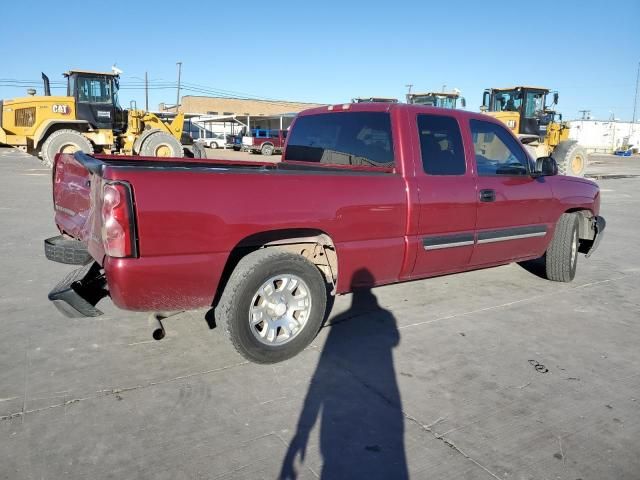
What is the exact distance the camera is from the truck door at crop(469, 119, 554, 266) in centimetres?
465

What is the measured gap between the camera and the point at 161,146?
1706cm

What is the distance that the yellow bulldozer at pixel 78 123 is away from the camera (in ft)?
53.5

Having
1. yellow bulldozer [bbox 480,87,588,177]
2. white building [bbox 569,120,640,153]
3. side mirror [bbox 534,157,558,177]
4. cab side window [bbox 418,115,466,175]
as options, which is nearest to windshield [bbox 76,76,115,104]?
yellow bulldozer [bbox 480,87,588,177]

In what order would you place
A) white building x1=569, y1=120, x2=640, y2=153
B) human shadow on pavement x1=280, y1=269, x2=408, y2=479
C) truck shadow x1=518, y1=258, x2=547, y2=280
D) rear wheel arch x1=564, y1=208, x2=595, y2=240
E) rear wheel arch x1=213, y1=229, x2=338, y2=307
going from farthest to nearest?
white building x1=569, y1=120, x2=640, y2=153
truck shadow x1=518, y1=258, x2=547, y2=280
rear wheel arch x1=564, y1=208, x2=595, y2=240
rear wheel arch x1=213, y1=229, x2=338, y2=307
human shadow on pavement x1=280, y1=269, x2=408, y2=479

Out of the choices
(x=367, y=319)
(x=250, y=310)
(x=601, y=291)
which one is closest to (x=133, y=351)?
(x=250, y=310)

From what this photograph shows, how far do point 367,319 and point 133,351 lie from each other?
199cm

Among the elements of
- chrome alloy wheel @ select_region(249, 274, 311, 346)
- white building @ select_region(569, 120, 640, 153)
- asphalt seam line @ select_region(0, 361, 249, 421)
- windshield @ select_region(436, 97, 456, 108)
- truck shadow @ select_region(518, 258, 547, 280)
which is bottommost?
asphalt seam line @ select_region(0, 361, 249, 421)

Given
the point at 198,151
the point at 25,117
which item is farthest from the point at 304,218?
the point at 25,117

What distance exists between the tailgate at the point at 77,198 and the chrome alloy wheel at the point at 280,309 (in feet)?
3.71

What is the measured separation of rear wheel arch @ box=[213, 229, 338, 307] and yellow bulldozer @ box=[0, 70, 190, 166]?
14.1m

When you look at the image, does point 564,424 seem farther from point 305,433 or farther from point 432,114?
point 432,114

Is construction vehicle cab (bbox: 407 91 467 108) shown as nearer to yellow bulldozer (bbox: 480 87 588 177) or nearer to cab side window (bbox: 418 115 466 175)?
yellow bulldozer (bbox: 480 87 588 177)

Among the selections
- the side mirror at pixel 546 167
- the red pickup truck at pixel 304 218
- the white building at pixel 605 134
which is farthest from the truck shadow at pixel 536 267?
the white building at pixel 605 134

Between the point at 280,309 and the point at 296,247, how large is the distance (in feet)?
1.71
